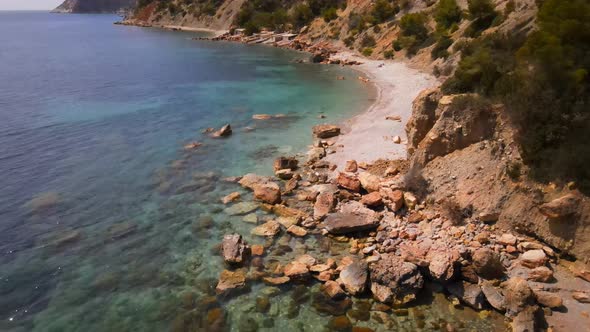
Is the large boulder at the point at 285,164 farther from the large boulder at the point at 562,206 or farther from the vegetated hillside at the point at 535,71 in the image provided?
the large boulder at the point at 562,206

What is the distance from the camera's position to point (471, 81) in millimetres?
20500

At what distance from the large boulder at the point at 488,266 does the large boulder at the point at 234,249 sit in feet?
29.1

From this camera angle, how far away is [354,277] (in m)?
15.0

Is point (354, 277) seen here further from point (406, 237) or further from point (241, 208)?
point (241, 208)

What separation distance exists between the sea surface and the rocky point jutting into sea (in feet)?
0.43

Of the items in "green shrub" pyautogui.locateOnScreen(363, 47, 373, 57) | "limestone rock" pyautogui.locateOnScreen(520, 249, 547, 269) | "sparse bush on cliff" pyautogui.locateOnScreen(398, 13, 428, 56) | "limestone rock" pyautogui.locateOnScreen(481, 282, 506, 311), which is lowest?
"limestone rock" pyautogui.locateOnScreen(481, 282, 506, 311)

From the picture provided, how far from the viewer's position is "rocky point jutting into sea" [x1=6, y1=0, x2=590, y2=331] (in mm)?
13711

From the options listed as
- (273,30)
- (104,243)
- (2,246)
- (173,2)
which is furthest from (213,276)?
(173,2)

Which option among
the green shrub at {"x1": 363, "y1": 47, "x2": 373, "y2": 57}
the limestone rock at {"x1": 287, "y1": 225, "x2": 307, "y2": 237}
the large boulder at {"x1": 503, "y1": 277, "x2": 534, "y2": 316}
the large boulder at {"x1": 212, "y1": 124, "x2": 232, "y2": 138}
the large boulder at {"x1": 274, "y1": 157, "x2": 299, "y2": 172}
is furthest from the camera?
the green shrub at {"x1": 363, "y1": 47, "x2": 373, "y2": 57}

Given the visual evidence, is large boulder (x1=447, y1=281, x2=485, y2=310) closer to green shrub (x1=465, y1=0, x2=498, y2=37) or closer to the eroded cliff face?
the eroded cliff face

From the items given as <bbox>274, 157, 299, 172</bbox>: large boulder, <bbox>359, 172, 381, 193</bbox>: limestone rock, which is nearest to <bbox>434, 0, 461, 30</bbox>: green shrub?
<bbox>274, 157, 299, 172</bbox>: large boulder

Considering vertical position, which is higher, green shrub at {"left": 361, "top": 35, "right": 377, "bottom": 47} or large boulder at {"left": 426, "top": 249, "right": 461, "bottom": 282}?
green shrub at {"left": 361, "top": 35, "right": 377, "bottom": 47}

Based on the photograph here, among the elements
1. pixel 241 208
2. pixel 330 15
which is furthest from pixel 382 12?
pixel 241 208

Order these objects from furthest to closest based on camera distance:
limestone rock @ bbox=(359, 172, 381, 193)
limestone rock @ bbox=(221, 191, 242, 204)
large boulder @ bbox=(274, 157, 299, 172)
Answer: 1. large boulder @ bbox=(274, 157, 299, 172)
2. limestone rock @ bbox=(221, 191, 242, 204)
3. limestone rock @ bbox=(359, 172, 381, 193)
